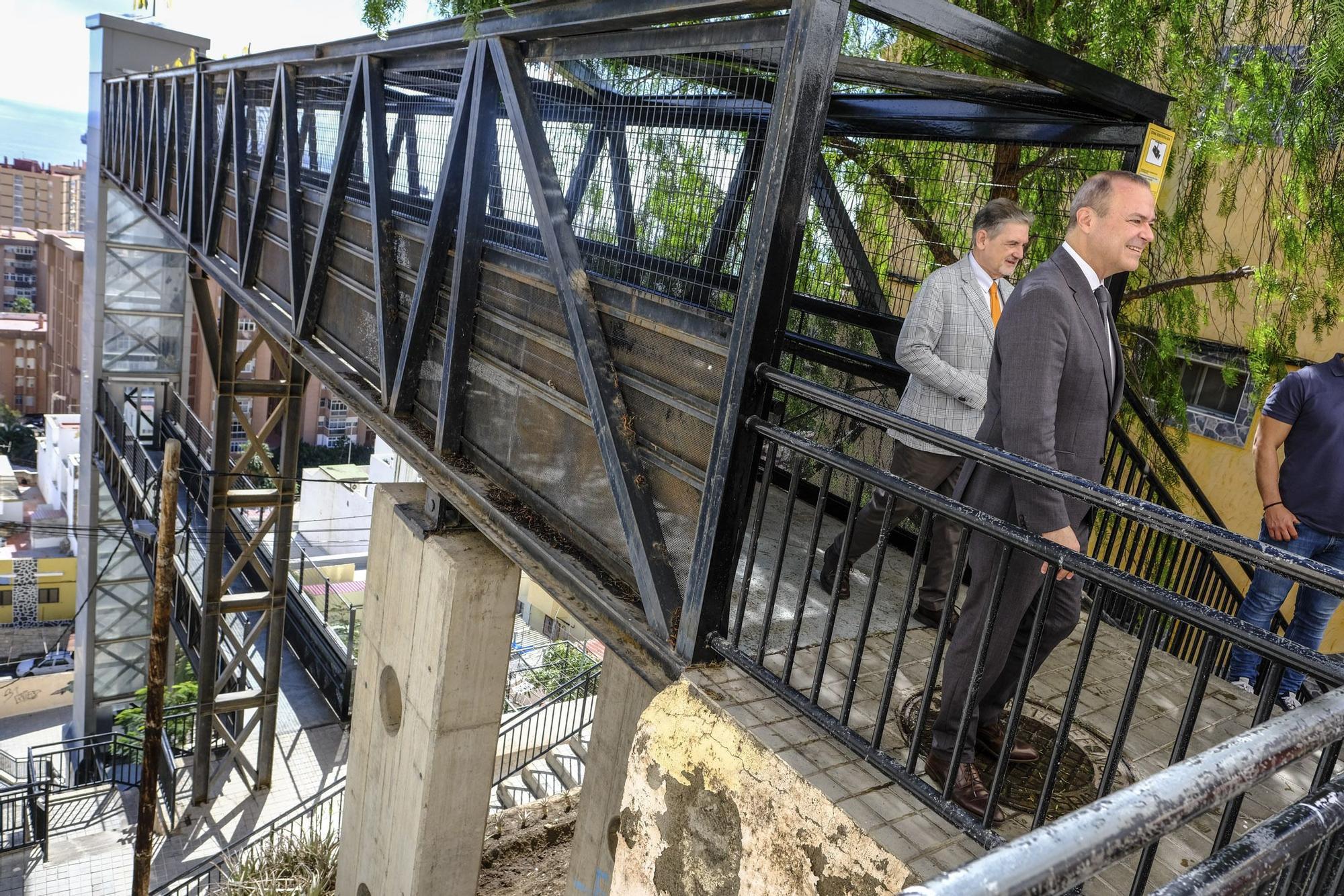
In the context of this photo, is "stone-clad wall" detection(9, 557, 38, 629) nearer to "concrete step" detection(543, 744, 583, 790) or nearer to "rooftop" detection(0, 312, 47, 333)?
"rooftop" detection(0, 312, 47, 333)

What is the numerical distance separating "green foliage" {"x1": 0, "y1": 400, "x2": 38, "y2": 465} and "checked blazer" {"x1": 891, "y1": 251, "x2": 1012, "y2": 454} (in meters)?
75.6

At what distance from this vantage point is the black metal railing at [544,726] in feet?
42.0

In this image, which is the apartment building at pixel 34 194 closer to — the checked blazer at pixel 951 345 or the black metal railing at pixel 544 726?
the black metal railing at pixel 544 726

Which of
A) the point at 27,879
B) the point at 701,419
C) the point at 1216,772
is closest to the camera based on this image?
the point at 1216,772

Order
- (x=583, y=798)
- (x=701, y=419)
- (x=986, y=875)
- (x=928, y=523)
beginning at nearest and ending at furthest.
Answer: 1. (x=986, y=875)
2. (x=928, y=523)
3. (x=701, y=419)
4. (x=583, y=798)

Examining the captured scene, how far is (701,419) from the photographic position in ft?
9.55

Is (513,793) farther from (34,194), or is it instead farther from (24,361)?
(34,194)

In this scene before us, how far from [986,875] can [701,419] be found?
6.95 ft

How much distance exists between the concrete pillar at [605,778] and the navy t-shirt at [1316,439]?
3.59 m

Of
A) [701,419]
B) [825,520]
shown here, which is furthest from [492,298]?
[825,520]

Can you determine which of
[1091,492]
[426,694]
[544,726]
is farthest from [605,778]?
[544,726]

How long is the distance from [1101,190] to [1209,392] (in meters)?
8.65

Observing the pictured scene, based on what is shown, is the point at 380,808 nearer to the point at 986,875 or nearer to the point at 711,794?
the point at 711,794

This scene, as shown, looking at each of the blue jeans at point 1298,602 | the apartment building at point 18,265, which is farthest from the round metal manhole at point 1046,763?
the apartment building at point 18,265
